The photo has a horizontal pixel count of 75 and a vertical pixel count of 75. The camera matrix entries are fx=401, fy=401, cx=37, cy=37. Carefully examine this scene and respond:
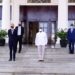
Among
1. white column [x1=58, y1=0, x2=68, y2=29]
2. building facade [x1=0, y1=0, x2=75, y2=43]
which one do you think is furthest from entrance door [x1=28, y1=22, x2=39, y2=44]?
white column [x1=58, y1=0, x2=68, y2=29]

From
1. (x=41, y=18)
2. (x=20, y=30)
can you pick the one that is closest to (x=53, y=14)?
(x=41, y=18)

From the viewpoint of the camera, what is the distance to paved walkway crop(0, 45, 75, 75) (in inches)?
717

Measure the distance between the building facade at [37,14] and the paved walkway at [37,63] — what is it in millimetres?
5496

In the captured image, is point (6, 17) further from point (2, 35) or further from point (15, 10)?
point (2, 35)

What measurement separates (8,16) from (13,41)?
411 inches

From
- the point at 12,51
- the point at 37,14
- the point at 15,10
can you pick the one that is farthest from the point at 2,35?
the point at 12,51

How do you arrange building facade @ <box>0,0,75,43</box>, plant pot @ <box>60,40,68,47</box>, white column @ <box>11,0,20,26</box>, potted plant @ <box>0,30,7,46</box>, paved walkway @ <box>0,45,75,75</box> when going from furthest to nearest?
1. white column @ <box>11,0,20,26</box>
2. building facade @ <box>0,0,75,43</box>
3. potted plant @ <box>0,30,7,46</box>
4. plant pot @ <box>60,40,68,47</box>
5. paved walkway @ <box>0,45,75,75</box>

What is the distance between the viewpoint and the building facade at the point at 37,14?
3241cm

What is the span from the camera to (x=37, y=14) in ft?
119

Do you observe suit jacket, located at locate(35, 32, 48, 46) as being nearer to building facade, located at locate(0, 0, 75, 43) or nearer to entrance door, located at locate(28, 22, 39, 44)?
building facade, located at locate(0, 0, 75, 43)

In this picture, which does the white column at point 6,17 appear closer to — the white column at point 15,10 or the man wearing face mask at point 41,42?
the white column at point 15,10

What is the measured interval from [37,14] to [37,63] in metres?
14.4

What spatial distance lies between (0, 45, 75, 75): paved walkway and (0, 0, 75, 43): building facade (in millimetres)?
5496

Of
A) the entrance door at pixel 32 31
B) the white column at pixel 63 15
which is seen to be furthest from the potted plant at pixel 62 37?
the entrance door at pixel 32 31
